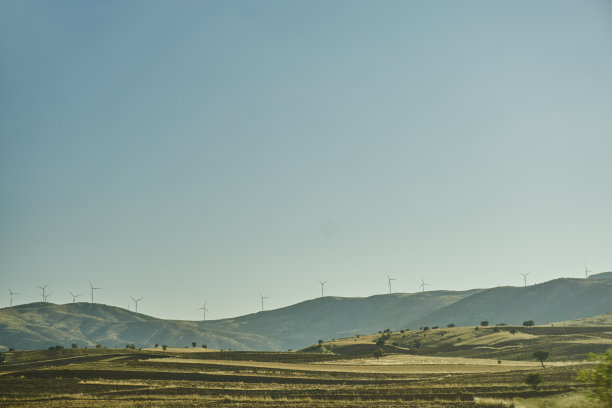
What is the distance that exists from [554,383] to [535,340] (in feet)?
277

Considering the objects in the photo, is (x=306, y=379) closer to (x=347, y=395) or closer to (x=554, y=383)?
(x=347, y=395)

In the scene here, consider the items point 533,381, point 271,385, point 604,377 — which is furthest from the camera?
point 271,385

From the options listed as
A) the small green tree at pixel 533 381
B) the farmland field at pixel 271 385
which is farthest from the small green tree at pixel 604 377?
the small green tree at pixel 533 381

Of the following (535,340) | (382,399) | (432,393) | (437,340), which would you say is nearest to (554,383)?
(432,393)

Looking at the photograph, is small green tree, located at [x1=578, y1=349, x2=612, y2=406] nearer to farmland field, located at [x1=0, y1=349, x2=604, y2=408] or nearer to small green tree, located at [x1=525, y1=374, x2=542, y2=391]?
farmland field, located at [x1=0, y1=349, x2=604, y2=408]

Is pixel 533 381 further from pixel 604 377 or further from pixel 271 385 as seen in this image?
pixel 604 377

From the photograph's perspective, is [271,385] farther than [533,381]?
Yes

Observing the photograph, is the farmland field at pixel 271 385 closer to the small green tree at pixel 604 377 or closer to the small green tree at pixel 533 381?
the small green tree at pixel 533 381

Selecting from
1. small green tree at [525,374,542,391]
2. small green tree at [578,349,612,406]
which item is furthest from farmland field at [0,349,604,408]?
small green tree at [578,349,612,406]

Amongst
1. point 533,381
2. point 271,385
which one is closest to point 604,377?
point 533,381

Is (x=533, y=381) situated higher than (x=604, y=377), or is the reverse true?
(x=604, y=377)

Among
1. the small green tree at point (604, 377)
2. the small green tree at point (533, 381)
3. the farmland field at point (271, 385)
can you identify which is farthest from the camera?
the small green tree at point (533, 381)

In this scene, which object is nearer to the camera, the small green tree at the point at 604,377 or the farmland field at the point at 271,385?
the small green tree at the point at 604,377

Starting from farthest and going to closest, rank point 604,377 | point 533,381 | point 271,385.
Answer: point 271,385
point 533,381
point 604,377
